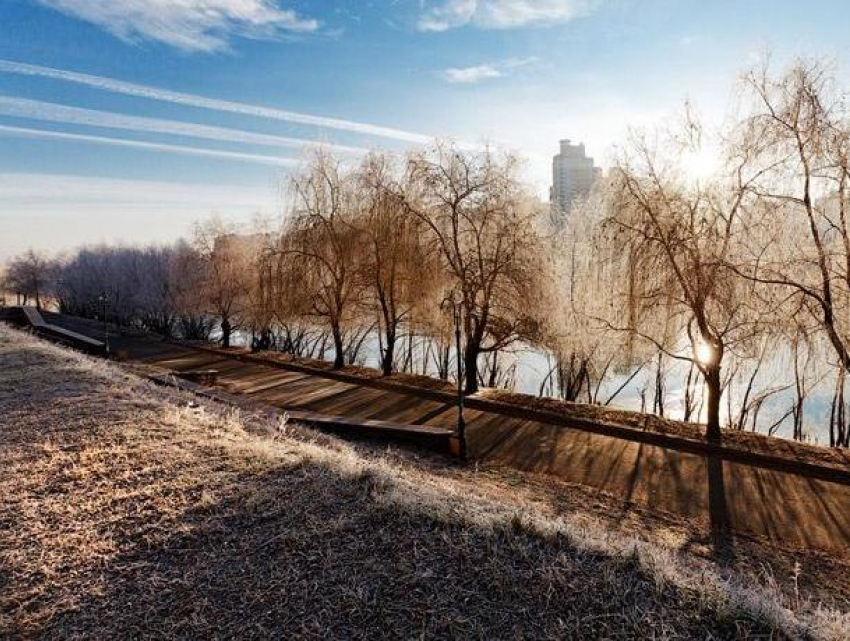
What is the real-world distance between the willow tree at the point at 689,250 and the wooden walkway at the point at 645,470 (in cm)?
162

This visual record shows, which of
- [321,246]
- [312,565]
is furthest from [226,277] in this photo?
[312,565]

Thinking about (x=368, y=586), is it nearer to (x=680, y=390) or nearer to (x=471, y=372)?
(x=471, y=372)

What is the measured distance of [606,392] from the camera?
2302cm

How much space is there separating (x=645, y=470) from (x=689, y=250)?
407cm

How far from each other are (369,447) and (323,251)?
1016cm

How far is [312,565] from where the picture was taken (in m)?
3.28

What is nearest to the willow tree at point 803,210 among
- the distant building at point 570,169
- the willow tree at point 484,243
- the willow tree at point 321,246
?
the willow tree at point 484,243

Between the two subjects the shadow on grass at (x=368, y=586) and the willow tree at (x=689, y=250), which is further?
the willow tree at (x=689, y=250)

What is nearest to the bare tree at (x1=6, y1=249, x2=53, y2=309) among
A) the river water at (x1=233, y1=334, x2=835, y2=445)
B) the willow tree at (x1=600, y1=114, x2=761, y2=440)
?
the river water at (x1=233, y1=334, x2=835, y2=445)

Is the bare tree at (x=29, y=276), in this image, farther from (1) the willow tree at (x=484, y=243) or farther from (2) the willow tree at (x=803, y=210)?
(2) the willow tree at (x=803, y=210)

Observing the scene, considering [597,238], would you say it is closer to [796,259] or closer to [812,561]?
[796,259]

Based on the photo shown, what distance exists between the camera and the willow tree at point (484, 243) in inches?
551

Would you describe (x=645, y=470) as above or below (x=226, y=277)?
below

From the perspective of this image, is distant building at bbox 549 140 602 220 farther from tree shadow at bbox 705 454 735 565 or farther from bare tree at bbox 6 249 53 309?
bare tree at bbox 6 249 53 309
